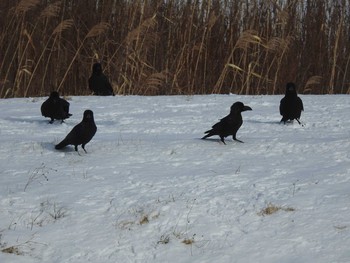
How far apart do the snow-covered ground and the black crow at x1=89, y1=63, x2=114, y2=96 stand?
262 centimetres

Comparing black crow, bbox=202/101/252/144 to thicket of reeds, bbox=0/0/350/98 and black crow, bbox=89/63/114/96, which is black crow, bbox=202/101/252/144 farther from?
black crow, bbox=89/63/114/96

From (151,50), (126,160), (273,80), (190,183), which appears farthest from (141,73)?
(190,183)

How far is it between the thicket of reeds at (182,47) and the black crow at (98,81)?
0.35 meters

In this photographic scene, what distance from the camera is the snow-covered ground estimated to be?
145 inches

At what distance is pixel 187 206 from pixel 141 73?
5.95m

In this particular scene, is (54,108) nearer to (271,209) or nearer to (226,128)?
(226,128)

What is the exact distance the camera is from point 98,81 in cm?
956

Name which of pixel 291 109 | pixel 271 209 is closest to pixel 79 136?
pixel 271 209

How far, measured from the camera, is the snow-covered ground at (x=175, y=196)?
3.69 meters

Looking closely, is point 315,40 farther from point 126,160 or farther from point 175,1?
point 126,160

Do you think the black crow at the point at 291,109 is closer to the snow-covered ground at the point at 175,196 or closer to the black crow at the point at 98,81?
the snow-covered ground at the point at 175,196

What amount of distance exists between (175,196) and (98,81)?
17.7 feet

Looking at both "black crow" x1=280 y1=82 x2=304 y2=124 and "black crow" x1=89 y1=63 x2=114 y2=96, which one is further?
"black crow" x1=89 y1=63 x2=114 y2=96

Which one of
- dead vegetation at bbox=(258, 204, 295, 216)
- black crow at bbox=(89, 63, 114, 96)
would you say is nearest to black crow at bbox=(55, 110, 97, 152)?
dead vegetation at bbox=(258, 204, 295, 216)
